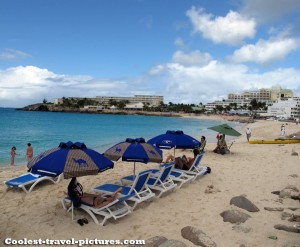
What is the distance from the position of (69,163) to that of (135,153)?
6.59ft

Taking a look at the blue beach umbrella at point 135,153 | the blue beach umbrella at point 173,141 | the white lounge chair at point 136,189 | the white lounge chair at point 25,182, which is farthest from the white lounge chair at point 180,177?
the white lounge chair at point 25,182

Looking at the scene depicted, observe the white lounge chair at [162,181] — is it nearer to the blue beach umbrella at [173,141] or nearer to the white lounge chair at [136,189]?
the white lounge chair at [136,189]

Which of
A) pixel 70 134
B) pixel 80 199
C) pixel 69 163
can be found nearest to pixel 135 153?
pixel 80 199

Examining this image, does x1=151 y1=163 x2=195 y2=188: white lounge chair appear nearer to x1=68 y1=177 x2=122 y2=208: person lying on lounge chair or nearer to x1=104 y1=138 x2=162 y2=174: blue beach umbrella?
x1=104 y1=138 x2=162 y2=174: blue beach umbrella

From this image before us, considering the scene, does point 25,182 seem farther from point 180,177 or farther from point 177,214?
point 180,177

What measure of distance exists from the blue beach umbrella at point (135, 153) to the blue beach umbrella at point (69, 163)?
112 cm

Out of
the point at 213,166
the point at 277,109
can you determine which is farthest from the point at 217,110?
the point at 213,166

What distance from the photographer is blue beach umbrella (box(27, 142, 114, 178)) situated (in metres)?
5.64

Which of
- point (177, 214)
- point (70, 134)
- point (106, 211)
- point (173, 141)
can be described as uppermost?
point (173, 141)

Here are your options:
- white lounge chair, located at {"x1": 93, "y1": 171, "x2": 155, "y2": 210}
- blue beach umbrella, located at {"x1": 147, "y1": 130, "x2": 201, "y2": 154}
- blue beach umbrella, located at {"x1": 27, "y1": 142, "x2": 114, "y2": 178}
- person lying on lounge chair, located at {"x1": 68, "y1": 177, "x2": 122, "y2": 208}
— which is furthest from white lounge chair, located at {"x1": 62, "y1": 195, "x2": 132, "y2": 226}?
blue beach umbrella, located at {"x1": 147, "y1": 130, "x2": 201, "y2": 154}

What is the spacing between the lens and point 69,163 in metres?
5.74

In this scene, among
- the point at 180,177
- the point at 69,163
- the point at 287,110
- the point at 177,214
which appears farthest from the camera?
the point at 287,110

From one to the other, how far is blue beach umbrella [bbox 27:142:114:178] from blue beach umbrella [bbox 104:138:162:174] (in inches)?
43.9

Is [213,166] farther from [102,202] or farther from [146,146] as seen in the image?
[102,202]
